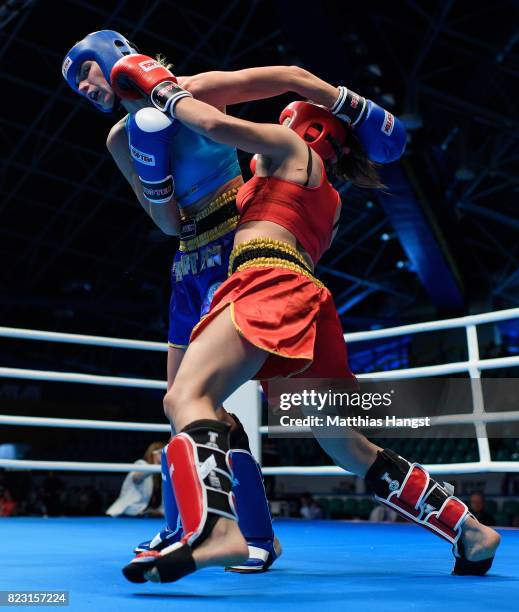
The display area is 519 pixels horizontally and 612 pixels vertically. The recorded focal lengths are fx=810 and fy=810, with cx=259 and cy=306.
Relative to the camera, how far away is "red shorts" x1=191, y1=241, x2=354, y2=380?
157cm

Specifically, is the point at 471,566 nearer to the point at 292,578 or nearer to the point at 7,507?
the point at 292,578

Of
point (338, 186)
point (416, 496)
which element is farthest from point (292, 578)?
point (338, 186)

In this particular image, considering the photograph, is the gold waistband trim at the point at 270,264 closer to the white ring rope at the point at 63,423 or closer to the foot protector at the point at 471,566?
the foot protector at the point at 471,566

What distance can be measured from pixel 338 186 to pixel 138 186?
1021 centimetres

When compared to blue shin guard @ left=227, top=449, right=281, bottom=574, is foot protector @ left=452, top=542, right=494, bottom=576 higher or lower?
lower

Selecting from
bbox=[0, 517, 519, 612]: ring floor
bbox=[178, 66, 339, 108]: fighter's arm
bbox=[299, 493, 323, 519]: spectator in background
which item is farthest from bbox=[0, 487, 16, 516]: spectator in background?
bbox=[178, 66, 339, 108]: fighter's arm

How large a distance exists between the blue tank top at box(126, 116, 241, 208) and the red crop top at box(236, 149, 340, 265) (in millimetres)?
235

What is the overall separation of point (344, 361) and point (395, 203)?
7.90m

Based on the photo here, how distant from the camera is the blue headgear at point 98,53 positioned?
76.8 inches

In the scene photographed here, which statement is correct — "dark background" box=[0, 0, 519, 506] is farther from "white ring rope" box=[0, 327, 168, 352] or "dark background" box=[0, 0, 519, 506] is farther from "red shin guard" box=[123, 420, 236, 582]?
"red shin guard" box=[123, 420, 236, 582]

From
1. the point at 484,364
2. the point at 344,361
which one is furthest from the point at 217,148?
the point at 484,364

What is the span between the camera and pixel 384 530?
10.8 feet

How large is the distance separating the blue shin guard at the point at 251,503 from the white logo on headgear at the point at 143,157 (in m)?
0.71

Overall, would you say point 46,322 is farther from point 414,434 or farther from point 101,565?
point 101,565
